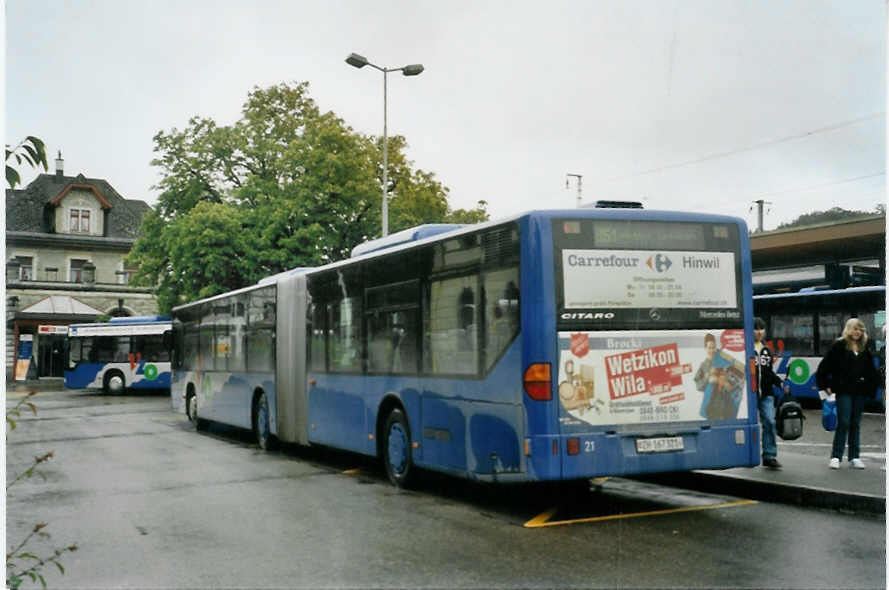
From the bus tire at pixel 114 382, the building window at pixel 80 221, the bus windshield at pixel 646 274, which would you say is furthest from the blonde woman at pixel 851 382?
the building window at pixel 80 221

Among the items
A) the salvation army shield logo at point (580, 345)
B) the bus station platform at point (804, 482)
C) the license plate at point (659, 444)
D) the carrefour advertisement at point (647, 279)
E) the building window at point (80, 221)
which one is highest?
the building window at point (80, 221)

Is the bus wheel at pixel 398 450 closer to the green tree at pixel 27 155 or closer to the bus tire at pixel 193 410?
the green tree at pixel 27 155

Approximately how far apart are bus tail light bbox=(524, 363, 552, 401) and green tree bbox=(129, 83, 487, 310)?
1006 inches

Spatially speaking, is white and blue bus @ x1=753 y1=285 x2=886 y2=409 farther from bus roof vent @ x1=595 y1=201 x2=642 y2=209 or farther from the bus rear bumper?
bus roof vent @ x1=595 y1=201 x2=642 y2=209

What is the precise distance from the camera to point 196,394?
22078 millimetres

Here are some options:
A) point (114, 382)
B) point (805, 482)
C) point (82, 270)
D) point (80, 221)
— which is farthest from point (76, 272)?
point (805, 482)

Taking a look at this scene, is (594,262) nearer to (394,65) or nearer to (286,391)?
(394,65)

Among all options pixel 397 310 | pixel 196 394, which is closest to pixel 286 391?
pixel 397 310

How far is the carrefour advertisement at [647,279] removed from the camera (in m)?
8.97

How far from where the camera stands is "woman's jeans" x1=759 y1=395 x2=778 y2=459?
11.3 meters

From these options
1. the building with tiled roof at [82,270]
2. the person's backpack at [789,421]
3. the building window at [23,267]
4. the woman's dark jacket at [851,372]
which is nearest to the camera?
the building window at [23,267]

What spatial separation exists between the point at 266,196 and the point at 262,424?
63.4 ft

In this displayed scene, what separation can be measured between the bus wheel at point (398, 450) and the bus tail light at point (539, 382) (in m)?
2.75

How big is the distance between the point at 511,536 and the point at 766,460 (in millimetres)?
4380
